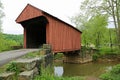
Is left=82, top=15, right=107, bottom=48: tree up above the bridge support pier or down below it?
above

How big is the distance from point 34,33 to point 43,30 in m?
1.02

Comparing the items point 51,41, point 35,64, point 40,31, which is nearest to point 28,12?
point 51,41

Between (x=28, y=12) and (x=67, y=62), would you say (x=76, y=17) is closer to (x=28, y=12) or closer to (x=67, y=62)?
(x=67, y=62)

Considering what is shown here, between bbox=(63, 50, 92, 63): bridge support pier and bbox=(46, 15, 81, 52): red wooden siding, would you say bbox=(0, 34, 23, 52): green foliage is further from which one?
bbox=(63, 50, 92, 63): bridge support pier

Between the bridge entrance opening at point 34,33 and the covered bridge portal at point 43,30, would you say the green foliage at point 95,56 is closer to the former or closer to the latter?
the covered bridge portal at point 43,30

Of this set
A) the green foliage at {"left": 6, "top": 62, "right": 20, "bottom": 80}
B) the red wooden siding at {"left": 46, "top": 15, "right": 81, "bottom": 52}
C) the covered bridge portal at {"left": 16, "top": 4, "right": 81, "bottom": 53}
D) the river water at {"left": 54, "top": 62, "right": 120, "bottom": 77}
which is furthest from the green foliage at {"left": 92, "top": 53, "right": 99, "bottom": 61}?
the green foliage at {"left": 6, "top": 62, "right": 20, "bottom": 80}

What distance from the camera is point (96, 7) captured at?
25.0 m

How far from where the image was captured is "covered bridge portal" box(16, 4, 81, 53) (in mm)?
16500

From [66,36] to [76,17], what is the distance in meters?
21.0


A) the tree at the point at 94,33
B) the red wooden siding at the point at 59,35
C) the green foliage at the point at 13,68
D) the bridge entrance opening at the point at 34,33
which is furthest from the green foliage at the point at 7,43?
the green foliage at the point at 13,68

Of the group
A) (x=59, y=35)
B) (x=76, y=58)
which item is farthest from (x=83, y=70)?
(x=76, y=58)

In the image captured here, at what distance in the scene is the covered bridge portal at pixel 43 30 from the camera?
16500 mm

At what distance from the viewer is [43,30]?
20.8 meters

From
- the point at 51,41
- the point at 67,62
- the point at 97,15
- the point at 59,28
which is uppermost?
the point at 97,15
